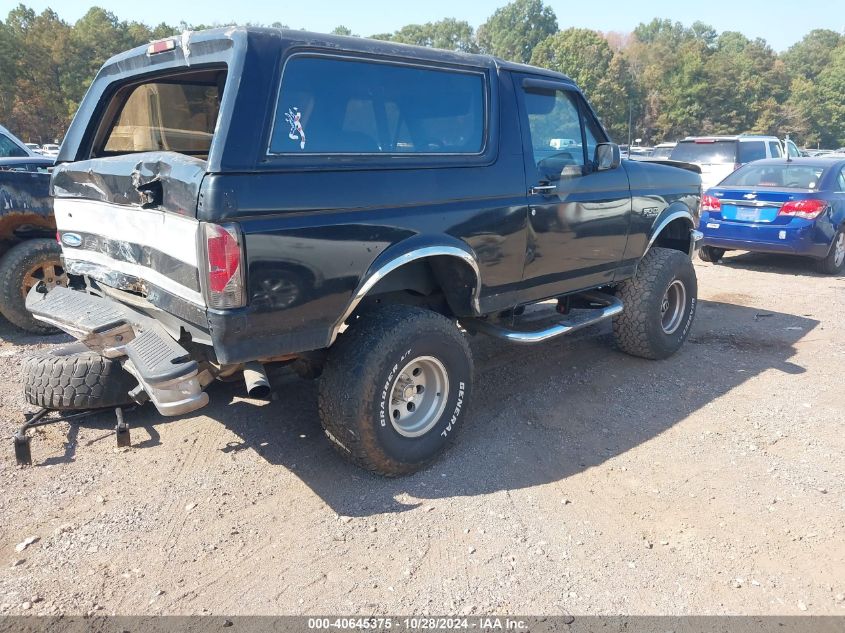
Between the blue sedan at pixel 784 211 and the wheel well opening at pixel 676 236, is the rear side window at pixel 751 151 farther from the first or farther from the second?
the wheel well opening at pixel 676 236

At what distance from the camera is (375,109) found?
3.48 metres

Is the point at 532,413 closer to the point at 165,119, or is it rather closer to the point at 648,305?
the point at 648,305

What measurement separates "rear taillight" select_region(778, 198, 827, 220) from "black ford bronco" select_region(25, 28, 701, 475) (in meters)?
5.42

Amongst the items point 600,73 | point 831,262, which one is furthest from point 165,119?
point 600,73

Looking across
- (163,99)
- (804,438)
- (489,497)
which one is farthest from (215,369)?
(804,438)

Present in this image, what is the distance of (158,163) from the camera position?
3041 millimetres

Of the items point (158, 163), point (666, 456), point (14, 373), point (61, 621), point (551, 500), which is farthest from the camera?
point (14, 373)

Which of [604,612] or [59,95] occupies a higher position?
[59,95]

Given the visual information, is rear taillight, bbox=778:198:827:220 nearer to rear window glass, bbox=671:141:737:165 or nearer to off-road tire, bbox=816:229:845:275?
off-road tire, bbox=816:229:845:275

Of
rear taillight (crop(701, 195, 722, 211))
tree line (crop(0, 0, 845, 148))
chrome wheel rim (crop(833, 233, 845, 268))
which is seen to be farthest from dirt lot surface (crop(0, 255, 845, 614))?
tree line (crop(0, 0, 845, 148))

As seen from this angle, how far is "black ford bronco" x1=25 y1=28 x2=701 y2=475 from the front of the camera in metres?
2.93

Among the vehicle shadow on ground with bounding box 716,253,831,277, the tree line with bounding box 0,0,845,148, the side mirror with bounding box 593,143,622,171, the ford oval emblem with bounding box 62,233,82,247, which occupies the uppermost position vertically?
the tree line with bounding box 0,0,845,148

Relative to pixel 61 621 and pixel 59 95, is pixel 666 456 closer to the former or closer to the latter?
pixel 61 621

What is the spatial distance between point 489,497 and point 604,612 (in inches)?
36.5
